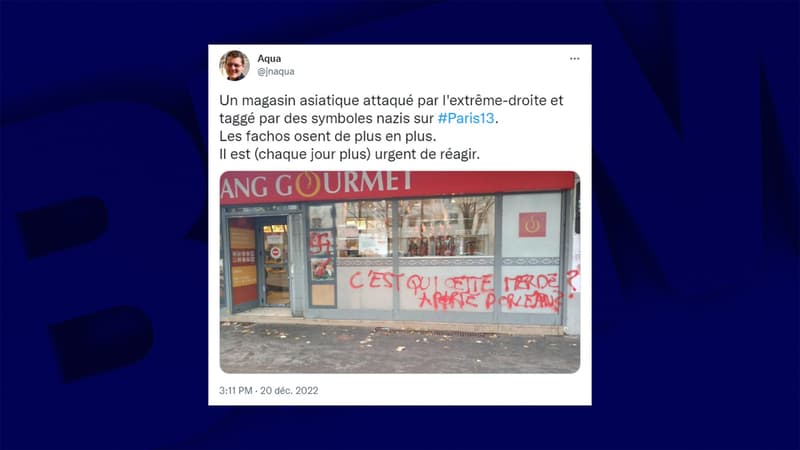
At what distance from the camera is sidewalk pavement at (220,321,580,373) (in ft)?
12.6

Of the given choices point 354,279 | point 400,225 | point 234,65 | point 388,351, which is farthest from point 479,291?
point 234,65

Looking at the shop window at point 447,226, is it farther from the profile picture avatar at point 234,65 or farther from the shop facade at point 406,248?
the profile picture avatar at point 234,65

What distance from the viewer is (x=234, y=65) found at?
2.11m

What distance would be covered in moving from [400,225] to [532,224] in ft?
6.26

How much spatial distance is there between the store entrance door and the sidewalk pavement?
112 cm

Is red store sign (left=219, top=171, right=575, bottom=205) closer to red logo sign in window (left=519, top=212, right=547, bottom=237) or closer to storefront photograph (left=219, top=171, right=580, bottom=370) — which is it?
storefront photograph (left=219, top=171, right=580, bottom=370)

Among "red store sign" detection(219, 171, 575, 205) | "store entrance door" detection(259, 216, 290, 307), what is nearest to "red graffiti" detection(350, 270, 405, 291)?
"red store sign" detection(219, 171, 575, 205)

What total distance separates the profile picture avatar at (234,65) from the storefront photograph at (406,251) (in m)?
2.20

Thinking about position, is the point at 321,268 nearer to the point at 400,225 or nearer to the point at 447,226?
the point at 400,225
